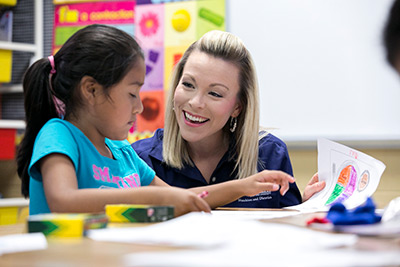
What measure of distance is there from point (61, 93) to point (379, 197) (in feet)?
5.34

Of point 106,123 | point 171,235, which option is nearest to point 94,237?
point 171,235

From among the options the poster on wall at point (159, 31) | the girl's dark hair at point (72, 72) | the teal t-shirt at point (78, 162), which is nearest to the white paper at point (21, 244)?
the teal t-shirt at point (78, 162)

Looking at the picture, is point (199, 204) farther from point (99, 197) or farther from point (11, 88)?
point (11, 88)

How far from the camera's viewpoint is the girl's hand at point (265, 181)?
1099 millimetres

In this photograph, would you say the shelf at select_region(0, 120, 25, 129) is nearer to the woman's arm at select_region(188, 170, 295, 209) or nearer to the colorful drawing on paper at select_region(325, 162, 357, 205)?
the woman's arm at select_region(188, 170, 295, 209)

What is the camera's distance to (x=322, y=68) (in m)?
2.43

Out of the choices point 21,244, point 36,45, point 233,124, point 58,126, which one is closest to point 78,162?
point 58,126

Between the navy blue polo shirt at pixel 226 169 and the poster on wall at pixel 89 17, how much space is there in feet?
4.25

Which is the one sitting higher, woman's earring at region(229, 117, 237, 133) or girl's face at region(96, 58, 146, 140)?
girl's face at region(96, 58, 146, 140)

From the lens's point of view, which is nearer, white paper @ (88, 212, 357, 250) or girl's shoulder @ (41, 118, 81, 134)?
white paper @ (88, 212, 357, 250)

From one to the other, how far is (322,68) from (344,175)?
1.25 metres

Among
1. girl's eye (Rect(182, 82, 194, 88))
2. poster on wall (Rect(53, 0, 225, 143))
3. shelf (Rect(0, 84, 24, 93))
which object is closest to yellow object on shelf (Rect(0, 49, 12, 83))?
shelf (Rect(0, 84, 24, 93))

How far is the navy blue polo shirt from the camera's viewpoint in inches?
64.5

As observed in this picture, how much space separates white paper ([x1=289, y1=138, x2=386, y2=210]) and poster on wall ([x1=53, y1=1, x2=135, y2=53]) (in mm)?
1831
